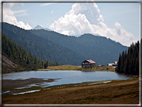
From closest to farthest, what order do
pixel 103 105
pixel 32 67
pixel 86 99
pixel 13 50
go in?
pixel 103 105 → pixel 86 99 → pixel 32 67 → pixel 13 50

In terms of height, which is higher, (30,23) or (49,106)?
(30,23)

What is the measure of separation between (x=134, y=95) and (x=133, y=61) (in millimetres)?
61721

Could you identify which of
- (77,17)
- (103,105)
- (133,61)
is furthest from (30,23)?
(133,61)

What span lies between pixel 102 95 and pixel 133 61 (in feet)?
196

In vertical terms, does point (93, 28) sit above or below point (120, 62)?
above

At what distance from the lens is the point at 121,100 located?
33.6 metres

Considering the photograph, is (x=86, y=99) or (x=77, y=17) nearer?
(x=86, y=99)

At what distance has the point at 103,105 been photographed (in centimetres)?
3175

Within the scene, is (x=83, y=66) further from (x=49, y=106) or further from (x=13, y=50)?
(x=49, y=106)

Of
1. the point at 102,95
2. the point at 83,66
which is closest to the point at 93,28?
the point at 102,95

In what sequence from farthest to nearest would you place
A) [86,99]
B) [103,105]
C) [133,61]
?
[133,61]
[86,99]
[103,105]

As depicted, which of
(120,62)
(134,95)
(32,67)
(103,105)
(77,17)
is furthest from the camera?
(32,67)

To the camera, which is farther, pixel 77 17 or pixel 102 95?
pixel 77 17

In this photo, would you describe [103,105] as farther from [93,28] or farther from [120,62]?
[120,62]
